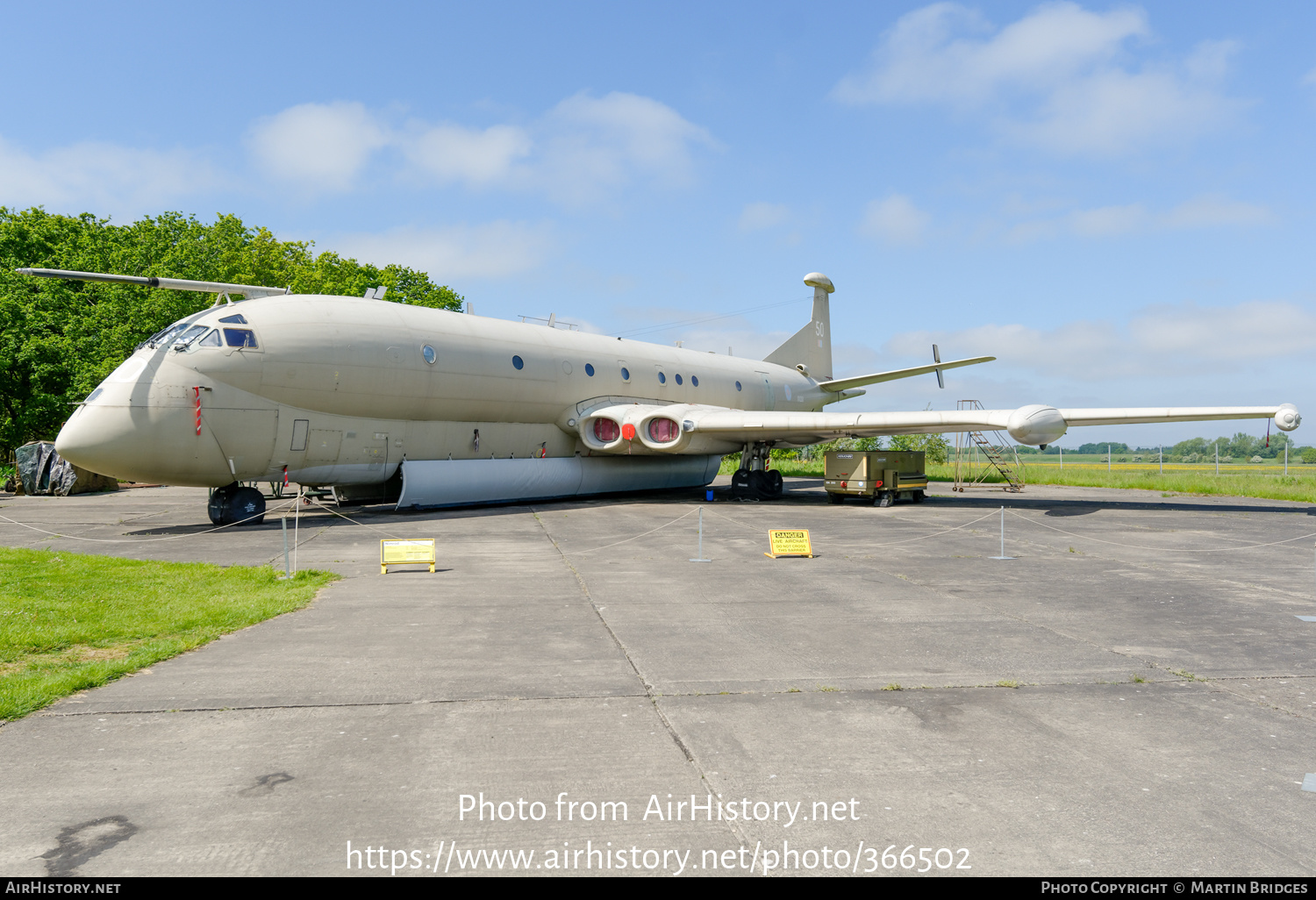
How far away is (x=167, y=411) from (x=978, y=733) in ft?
52.2

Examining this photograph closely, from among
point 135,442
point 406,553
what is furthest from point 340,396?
point 406,553

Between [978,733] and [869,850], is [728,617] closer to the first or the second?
[978,733]

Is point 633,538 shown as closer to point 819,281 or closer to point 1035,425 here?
point 1035,425

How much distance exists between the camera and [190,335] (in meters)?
15.9

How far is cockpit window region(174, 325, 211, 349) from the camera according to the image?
15.7 metres

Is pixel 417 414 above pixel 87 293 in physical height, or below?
below

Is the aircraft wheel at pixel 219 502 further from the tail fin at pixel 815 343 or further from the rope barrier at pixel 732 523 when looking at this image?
the tail fin at pixel 815 343

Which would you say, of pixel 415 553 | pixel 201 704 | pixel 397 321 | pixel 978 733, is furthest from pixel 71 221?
pixel 978 733

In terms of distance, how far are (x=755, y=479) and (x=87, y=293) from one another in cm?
3679

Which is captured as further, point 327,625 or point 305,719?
point 327,625

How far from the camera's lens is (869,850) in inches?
129

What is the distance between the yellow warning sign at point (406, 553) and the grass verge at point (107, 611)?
0.72m

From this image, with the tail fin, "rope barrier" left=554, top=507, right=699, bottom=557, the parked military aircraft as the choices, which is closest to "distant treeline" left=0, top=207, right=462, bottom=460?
the parked military aircraft

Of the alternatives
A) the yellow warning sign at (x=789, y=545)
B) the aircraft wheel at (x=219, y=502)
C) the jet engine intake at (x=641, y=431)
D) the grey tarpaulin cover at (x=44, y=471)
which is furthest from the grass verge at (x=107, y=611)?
the grey tarpaulin cover at (x=44, y=471)
